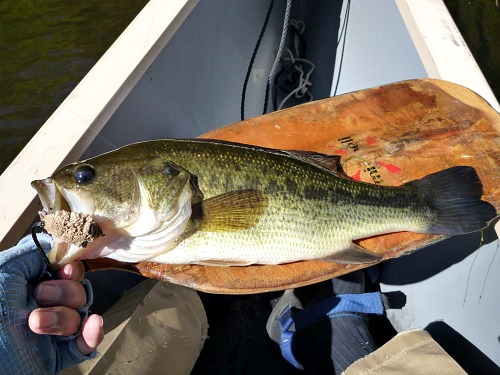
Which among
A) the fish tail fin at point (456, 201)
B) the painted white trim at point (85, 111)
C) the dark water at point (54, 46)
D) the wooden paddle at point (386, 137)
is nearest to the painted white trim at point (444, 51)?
the wooden paddle at point (386, 137)

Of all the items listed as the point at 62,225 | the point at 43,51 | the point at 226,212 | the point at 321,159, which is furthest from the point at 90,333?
the point at 43,51

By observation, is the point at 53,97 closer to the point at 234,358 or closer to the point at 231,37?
the point at 231,37

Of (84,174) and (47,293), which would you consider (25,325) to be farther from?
(84,174)

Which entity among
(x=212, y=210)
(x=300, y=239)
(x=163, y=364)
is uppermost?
(x=212, y=210)

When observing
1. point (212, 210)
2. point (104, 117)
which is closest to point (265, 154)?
point (212, 210)

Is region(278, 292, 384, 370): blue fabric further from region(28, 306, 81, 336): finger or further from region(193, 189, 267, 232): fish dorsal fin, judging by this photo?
region(28, 306, 81, 336): finger

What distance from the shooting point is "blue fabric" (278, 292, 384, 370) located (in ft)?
8.53

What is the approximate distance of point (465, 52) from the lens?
2.91 metres

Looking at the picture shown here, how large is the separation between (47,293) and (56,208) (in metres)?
0.33

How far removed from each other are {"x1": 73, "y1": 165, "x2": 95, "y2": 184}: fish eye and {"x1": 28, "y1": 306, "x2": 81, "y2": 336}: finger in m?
0.51

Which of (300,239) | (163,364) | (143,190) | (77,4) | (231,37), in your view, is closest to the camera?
(143,190)

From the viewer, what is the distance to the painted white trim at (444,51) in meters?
2.85

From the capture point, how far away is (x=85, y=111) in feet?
7.61

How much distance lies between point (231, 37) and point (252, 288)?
2.31m
